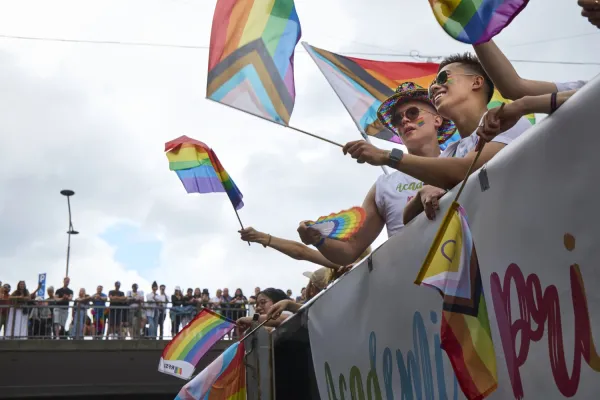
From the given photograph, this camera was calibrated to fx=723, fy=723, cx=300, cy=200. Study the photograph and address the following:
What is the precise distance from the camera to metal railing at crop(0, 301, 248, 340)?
48.0ft

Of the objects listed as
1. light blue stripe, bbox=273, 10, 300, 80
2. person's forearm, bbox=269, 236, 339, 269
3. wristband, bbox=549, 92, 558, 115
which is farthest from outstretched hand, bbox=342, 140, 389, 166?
person's forearm, bbox=269, 236, 339, 269

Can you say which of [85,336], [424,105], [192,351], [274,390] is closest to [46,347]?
[85,336]

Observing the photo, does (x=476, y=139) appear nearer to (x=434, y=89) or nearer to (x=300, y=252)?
(x=434, y=89)

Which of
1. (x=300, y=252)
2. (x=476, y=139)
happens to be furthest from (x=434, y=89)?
(x=300, y=252)

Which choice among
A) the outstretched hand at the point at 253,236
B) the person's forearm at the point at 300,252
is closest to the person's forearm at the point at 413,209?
the person's forearm at the point at 300,252

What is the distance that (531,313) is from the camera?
5.36 ft

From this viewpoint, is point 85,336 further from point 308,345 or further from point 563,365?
point 563,365

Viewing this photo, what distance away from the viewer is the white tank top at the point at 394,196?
3.19 m

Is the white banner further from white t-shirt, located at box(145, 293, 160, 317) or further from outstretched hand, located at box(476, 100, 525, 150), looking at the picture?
white t-shirt, located at box(145, 293, 160, 317)

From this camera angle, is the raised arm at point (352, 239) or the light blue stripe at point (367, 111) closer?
the raised arm at point (352, 239)

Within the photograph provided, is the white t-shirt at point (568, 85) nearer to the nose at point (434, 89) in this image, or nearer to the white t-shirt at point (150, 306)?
the nose at point (434, 89)

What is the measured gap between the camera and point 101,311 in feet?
50.6

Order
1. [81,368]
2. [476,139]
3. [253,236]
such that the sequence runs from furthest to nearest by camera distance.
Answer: [81,368] → [253,236] → [476,139]

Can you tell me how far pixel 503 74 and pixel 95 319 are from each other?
14412mm
